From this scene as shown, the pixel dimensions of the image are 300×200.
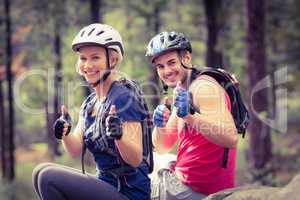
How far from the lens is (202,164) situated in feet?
14.8

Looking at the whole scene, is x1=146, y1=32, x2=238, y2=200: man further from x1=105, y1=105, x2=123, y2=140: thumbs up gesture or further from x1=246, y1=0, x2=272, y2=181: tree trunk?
x1=246, y1=0, x2=272, y2=181: tree trunk

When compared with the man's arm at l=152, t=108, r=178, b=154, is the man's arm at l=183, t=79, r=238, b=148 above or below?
above

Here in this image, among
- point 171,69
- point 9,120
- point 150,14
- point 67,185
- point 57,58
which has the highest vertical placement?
point 150,14

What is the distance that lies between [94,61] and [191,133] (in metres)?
1.06

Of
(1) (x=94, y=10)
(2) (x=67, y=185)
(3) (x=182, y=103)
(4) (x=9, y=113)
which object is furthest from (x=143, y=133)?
(4) (x=9, y=113)

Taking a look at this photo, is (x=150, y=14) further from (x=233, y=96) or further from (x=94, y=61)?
(x=94, y=61)

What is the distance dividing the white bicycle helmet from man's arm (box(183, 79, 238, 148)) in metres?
0.74

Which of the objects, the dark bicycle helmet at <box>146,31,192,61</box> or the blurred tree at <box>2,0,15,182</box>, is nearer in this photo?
the dark bicycle helmet at <box>146,31,192,61</box>

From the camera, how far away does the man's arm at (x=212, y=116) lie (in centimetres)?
402

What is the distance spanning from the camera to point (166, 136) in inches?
194

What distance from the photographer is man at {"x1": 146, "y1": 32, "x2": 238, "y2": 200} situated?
163 inches

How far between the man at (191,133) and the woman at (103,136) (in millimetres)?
434

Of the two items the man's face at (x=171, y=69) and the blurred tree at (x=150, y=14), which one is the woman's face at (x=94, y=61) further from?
the blurred tree at (x=150, y=14)

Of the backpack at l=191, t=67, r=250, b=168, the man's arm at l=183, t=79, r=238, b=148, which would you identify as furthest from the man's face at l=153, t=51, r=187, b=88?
the man's arm at l=183, t=79, r=238, b=148
